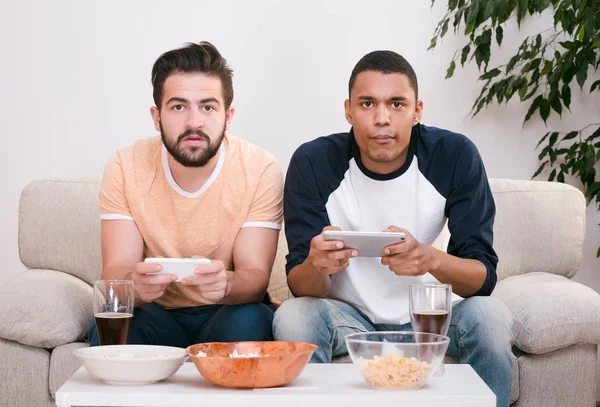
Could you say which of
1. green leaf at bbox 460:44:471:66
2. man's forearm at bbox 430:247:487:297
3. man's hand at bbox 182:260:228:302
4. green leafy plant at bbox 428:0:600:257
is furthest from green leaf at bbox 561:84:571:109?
man's hand at bbox 182:260:228:302

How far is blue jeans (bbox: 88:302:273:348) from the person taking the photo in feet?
6.86

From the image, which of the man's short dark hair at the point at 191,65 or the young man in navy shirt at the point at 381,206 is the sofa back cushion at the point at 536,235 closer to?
the young man in navy shirt at the point at 381,206

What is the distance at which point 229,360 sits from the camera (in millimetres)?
1381

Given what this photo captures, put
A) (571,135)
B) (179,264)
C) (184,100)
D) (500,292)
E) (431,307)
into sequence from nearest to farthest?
(431,307) → (179,264) → (184,100) → (500,292) → (571,135)

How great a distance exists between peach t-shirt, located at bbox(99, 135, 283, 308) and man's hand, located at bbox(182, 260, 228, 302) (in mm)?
271

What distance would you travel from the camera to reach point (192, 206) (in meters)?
2.32

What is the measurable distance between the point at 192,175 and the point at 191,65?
0.31 metres

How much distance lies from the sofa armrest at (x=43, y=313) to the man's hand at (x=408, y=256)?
3.06ft

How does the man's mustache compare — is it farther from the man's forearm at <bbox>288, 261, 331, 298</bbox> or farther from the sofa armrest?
the sofa armrest

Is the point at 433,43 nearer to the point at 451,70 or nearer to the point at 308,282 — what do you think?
the point at 451,70

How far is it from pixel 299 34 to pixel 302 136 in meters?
0.39

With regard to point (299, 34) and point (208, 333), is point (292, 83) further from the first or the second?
point (208, 333)

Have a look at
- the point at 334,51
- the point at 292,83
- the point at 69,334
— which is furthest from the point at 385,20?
the point at 69,334

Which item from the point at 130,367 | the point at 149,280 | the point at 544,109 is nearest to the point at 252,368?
the point at 130,367
